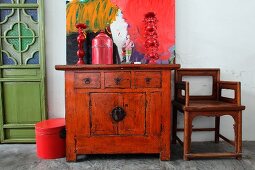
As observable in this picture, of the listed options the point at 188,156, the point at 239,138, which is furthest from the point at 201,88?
the point at 188,156

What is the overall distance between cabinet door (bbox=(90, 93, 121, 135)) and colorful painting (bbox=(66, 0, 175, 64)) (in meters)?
0.67

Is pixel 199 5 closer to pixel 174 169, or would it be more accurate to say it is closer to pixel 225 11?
pixel 225 11

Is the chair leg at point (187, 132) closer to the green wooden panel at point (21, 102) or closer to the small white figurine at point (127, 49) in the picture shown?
the small white figurine at point (127, 49)

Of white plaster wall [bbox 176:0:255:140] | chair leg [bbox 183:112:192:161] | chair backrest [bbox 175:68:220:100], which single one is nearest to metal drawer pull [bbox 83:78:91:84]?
chair leg [bbox 183:112:192:161]

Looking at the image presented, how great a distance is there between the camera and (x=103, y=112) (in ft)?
6.72

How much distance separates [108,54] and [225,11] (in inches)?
62.8

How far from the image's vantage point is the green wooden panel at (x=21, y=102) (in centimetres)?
259

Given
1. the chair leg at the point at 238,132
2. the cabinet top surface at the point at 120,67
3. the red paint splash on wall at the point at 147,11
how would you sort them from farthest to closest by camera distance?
the red paint splash on wall at the point at 147,11 → the chair leg at the point at 238,132 → the cabinet top surface at the point at 120,67

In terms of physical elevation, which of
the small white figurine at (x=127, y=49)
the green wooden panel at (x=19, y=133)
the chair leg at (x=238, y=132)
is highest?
the small white figurine at (x=127, y=49)

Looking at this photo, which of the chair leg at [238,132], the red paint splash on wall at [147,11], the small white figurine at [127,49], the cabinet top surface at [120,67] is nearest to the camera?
the cabinet top surface at [120,67]

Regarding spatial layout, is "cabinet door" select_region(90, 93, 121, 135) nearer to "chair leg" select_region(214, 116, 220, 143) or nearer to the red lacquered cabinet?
the red lacquered cabinet


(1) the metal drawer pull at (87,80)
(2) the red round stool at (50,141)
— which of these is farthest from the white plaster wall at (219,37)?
(2) the red round stool at (50,141)

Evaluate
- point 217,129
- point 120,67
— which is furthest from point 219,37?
point 120,67

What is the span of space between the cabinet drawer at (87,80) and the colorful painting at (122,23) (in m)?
0.58
